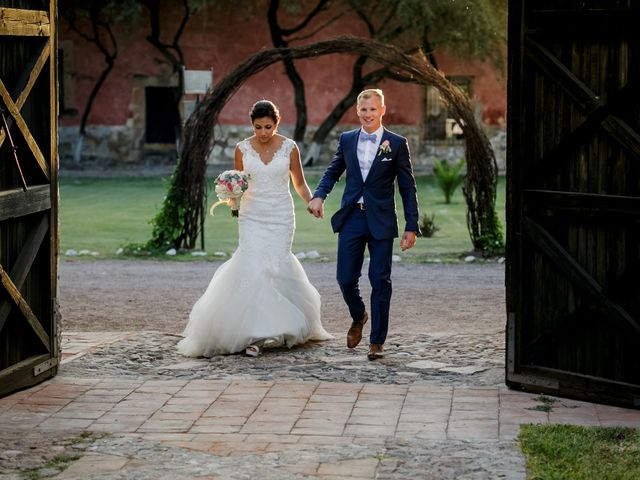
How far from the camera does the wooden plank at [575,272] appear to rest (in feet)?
24.4

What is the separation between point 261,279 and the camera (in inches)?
378

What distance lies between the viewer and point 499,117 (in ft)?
113

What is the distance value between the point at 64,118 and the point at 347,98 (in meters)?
7.75

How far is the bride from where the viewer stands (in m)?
9.39

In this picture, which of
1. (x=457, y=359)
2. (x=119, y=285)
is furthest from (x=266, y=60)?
(x=457, y=359)

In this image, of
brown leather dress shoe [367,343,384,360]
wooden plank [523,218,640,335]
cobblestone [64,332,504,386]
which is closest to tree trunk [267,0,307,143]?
cobblestone [64,332,504,386]

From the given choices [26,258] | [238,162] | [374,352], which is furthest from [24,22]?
[374,352]

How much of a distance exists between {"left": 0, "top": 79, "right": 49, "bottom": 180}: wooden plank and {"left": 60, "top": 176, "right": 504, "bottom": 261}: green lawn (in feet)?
28.4

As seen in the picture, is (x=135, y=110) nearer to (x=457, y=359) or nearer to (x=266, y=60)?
(x=266, y=60)

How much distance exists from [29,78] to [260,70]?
7.78 meters

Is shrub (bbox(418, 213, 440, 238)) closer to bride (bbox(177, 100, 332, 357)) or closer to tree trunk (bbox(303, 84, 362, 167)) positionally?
bride (bbox(177, 100, 332, 357))

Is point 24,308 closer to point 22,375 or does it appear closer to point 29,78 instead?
point 22,375

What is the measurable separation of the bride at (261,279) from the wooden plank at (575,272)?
2328 mm

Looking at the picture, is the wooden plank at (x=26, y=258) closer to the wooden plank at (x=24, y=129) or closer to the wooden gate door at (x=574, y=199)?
the wooden plank at (x=24, y=129)
